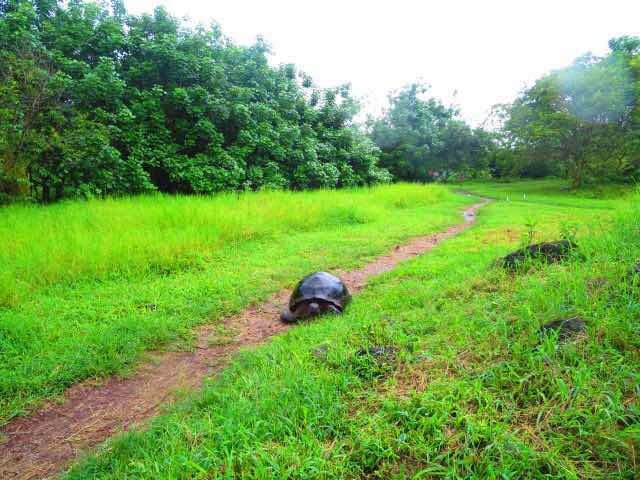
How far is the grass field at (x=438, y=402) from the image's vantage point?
1.57 meters

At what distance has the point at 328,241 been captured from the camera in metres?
7.50

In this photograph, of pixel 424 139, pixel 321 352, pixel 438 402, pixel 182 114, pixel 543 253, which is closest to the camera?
pixel 438 402

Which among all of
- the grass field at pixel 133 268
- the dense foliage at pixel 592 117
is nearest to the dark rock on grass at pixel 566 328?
the grass field at pixel 133 268

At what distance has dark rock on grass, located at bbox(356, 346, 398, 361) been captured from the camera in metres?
2.47

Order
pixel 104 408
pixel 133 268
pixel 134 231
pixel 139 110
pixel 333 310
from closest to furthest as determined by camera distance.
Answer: pixel 104 408 < pixel 333 310 < pixel 133 268 < pixel 134 231 < pixel 139 110

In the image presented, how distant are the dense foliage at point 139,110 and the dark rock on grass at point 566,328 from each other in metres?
10.4

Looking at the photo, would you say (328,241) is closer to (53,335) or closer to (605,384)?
(53,335)

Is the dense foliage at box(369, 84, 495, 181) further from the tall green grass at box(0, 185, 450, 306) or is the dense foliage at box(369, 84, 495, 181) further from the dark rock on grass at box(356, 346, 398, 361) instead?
the dark rock on grass at box(356, 346, 398, 361)

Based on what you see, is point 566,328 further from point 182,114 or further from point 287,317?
point 182,114

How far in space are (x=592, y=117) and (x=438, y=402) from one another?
80.1ft

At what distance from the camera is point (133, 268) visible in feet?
16.8

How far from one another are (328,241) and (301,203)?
2.82m

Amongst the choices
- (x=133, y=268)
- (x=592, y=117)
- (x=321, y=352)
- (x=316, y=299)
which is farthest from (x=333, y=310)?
(x=592, y=117)

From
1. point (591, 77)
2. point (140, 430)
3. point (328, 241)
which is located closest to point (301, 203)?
point (328, 241)
